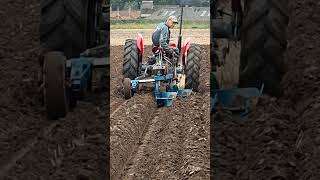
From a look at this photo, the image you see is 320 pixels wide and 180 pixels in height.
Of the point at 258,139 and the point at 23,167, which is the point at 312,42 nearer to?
the point at 258,139

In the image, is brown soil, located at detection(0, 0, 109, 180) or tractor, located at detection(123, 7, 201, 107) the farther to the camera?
tractor, located at detection(123, 7, 201, 107)

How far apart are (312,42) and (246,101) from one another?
170 centimetres

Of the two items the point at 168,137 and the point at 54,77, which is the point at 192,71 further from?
the point at 54,77

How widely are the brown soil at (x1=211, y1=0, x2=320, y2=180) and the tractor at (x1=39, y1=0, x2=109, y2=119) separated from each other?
3.37 ft

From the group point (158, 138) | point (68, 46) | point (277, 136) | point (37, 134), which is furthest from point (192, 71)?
point (277, 136)

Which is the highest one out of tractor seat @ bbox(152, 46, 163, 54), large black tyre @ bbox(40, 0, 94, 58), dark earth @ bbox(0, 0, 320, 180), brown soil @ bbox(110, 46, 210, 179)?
large black tyre @ bbox(40, 0, 94, 58)

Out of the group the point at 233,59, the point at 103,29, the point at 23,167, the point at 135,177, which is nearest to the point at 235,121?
the point at 233,59

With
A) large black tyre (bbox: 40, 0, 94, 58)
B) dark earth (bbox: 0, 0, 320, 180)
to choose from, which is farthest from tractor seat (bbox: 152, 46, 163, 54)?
large black tyre (bbox: 40, 0, 94, 58)

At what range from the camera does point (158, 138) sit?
5.79 metres

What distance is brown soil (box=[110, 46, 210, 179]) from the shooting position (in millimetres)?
4361

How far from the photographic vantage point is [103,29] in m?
4.45

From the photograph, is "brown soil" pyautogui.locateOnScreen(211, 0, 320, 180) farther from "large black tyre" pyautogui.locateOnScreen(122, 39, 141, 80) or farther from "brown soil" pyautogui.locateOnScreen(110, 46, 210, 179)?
"large black tyre" pyautogui.locateOnScreen(122, 39, 141, 80)

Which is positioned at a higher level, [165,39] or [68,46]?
[165,39]

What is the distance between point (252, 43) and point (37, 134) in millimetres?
1530
